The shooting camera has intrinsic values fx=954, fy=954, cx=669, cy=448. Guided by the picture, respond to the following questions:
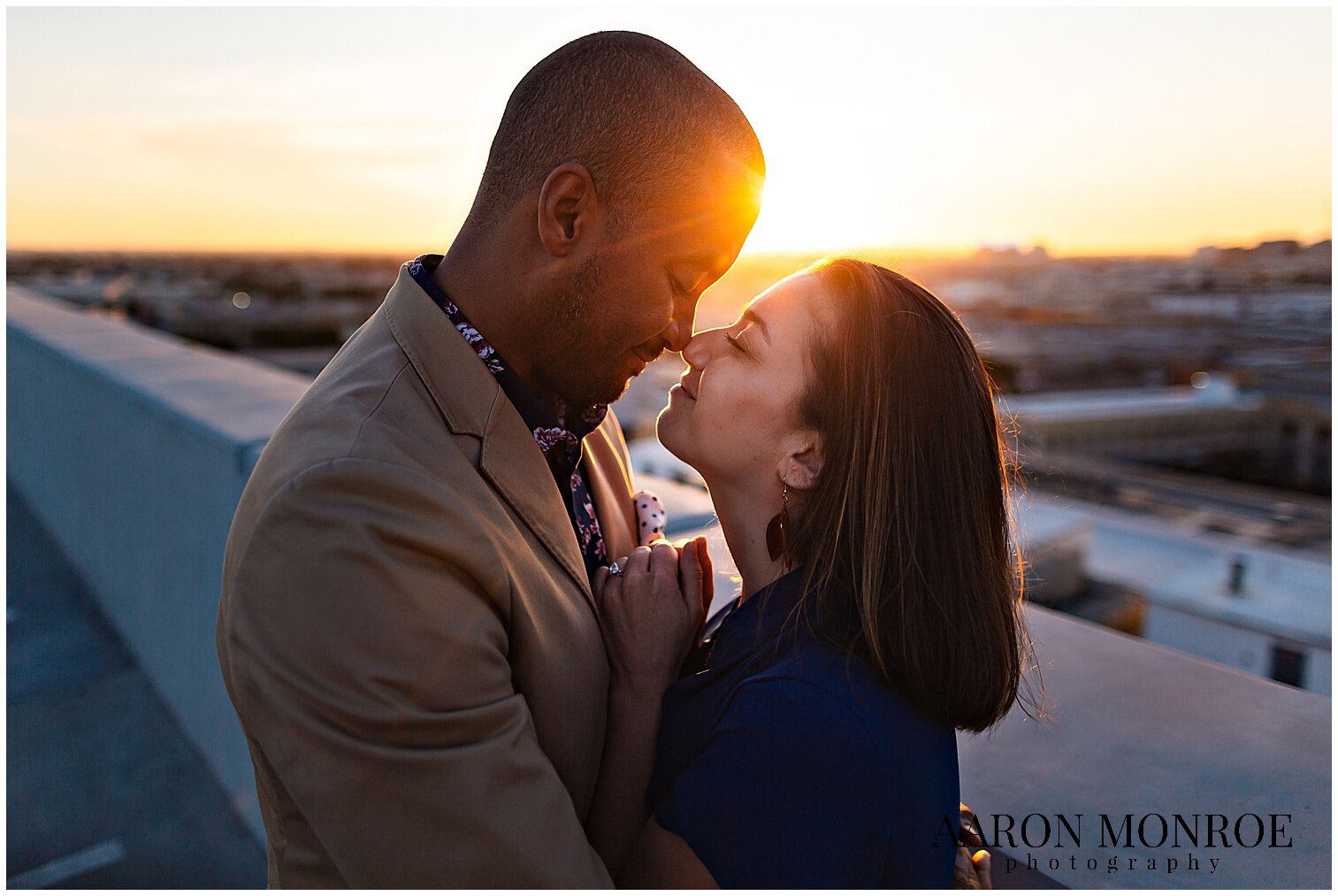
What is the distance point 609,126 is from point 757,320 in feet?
1.77

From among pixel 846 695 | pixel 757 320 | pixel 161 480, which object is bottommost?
pixel 161 480

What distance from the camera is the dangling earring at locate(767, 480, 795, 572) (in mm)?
2010

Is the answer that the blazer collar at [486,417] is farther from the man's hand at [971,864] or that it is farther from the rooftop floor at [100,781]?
the rooftop floor at [100,781]

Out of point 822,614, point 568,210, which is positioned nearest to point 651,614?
point 822,614

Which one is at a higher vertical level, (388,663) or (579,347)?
(579,347)

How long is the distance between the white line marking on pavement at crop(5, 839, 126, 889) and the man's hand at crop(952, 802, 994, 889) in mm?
3316

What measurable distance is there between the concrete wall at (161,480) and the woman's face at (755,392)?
181cm

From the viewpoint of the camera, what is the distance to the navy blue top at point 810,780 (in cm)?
149

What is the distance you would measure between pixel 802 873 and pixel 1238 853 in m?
1.01

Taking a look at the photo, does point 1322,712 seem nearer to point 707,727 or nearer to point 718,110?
point 707,727

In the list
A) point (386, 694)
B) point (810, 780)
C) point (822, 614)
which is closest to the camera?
point (386, 694)

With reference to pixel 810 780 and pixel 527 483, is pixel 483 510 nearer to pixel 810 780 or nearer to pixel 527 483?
pixel 527 483

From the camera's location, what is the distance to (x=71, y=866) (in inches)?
142

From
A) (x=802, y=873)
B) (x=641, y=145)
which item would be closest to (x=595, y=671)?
(x=802, y=873)
